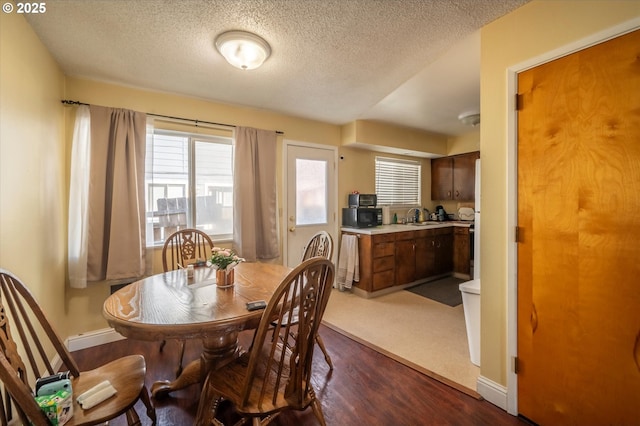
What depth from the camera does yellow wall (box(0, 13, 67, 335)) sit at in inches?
57.9

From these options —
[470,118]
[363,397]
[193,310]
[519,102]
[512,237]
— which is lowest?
[363,397]

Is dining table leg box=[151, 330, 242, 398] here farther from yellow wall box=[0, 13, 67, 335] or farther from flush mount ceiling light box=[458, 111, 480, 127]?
flush mount ceiling light box=[458, 111, 480, 127]

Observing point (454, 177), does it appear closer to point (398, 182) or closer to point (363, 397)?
point (398, 182)

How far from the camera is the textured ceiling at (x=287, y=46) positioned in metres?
1.63

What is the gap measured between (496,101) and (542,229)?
0.82 meters

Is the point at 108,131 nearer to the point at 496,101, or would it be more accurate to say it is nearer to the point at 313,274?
the point at 313,274

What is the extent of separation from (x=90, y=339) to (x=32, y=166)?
5.16ft

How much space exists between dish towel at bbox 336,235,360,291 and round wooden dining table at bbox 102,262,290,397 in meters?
1.85

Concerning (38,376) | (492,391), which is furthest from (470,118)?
(38,376)

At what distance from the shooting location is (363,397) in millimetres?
1789

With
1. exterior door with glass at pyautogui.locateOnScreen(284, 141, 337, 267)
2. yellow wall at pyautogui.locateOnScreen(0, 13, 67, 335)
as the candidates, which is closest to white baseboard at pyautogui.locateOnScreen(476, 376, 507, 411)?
exterior door with glass at pyautogui.locateOnScreen(284, 141, 337, 267)

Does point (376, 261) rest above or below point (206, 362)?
above

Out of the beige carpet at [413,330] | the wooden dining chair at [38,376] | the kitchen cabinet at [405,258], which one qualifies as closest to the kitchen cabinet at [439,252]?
the kitchen cabinet at [405,258]

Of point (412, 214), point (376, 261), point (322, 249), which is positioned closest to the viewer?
point (322, 249)
